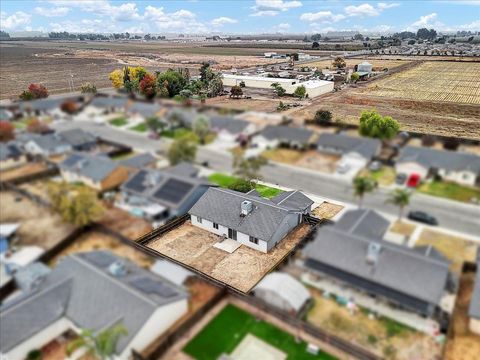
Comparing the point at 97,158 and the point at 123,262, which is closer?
the point at 97,158

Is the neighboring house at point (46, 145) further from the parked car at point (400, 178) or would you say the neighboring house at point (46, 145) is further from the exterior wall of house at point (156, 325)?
the parked car at point (400, 178)

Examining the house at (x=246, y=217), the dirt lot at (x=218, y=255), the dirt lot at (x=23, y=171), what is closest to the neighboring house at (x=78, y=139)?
the dirt lot at (x=23, y=171)

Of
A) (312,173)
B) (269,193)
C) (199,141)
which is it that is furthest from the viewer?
(269,193)

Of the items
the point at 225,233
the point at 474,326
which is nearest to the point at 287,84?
the point at 225,233

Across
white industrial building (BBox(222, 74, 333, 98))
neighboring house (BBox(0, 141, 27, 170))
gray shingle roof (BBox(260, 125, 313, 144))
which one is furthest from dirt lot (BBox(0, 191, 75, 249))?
white industrial building (BBox(222, 74, 333, 98))

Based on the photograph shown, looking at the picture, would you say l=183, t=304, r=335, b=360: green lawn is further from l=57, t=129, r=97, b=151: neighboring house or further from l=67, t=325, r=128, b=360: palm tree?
l=57, t=129, r=97, b=151: neighboring house

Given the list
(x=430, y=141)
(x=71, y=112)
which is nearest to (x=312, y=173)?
(x=430, y=141)

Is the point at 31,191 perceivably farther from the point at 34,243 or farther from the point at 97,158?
the point at 97,158
